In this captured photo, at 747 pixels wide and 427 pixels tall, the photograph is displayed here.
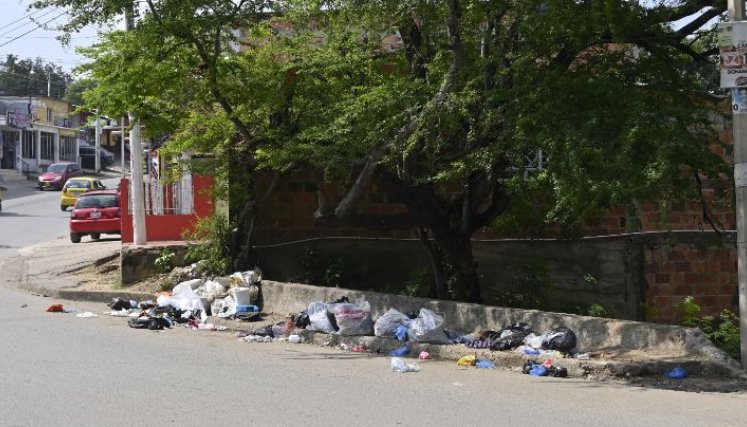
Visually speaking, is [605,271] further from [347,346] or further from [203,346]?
[203,346]

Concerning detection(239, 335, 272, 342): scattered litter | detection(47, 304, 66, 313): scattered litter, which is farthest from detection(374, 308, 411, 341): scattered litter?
detection(47, 304, 66, 313): scattered litter

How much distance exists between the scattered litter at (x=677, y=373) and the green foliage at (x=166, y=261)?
9.72m

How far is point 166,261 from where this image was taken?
15805 millimetres

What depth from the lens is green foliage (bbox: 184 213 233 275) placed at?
14766 millimetres

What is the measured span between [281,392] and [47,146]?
72.4 metres

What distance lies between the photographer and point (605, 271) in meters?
14.4

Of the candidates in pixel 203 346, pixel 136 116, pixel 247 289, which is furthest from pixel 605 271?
pixel 136 116

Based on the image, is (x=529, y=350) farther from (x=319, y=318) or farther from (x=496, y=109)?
(x=319, y=318)

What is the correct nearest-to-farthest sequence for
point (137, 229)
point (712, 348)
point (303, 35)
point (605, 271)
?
point (712, 348) < point (303, 35) < point (605, 271) < point (137, 229)

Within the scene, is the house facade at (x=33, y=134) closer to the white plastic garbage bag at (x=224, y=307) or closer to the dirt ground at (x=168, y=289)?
the dirt ground at (x=168, y=289)

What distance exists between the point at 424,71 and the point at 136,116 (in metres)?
4.57

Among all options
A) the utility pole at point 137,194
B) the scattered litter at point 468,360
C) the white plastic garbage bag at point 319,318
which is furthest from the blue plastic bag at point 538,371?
the utility pole at point 137,194

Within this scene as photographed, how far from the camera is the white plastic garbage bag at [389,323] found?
35.5ft

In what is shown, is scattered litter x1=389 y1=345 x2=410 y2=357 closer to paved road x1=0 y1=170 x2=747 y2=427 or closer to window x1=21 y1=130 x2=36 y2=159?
paved road x1=0 y1=170 x2=747 y2=427
